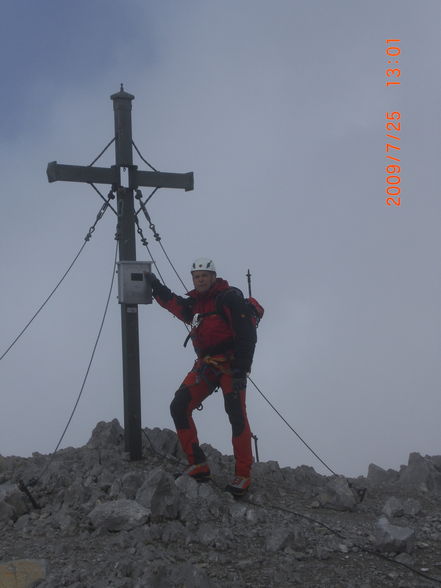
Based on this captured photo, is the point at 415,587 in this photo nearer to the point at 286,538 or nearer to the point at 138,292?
the point at 286,538

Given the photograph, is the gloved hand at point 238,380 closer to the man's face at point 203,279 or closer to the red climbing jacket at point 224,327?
the red climbing jacket at point 224,327

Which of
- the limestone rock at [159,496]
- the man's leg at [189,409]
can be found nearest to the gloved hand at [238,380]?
the man's leg at [189,409]

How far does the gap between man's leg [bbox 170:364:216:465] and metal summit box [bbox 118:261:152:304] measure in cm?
148

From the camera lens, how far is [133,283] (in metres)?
10.8

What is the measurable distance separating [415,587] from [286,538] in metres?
1.43

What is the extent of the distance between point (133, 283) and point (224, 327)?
5.62ft

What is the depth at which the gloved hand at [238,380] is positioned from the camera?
9.70m

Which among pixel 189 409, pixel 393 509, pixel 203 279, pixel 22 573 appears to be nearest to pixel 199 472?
pixel 189 409

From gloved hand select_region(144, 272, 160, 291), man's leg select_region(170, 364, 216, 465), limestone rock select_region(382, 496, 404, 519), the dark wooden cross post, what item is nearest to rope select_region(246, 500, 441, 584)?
man's leg select_region(170, 364, 216, 465)

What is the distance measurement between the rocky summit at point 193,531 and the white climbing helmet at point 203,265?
8.25 feet

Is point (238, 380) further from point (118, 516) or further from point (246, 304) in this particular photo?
point (118, 516)

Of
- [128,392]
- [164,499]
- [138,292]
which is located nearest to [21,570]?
[164,499]

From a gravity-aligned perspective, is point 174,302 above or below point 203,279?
below

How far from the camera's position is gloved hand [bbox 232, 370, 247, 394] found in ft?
31.8
